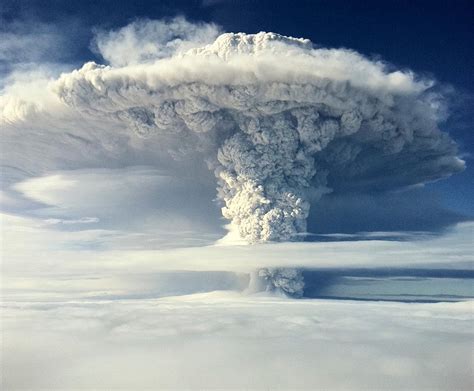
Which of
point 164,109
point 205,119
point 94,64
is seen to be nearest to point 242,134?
point 205,119

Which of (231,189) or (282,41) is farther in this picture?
(231,189)

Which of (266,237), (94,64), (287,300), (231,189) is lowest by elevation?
(287,300)

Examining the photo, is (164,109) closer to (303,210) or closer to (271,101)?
(271,101)

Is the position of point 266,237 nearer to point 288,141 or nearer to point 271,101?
point 288,141

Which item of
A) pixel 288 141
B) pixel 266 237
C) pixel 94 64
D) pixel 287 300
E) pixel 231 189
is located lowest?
pixel 287 300

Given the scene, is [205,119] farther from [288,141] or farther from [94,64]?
[94,64]

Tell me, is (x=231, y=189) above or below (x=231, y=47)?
below

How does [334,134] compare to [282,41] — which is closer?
[282,41]
